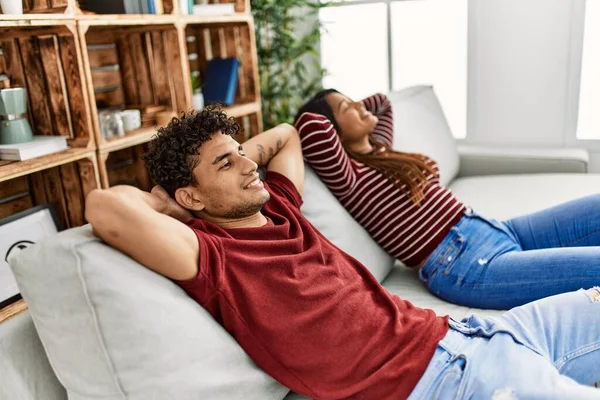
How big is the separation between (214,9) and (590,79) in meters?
2.06

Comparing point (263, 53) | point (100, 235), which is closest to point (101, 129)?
point (100, 235)

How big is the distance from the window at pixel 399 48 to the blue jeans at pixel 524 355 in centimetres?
236

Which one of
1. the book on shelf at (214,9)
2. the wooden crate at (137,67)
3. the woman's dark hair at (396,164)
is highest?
the book on shelf at (214,9)

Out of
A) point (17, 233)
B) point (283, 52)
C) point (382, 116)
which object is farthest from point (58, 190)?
point (283, 52)

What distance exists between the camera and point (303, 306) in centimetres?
117

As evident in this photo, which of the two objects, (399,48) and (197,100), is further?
(399,48)

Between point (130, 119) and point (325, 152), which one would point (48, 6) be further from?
point (325, 152)

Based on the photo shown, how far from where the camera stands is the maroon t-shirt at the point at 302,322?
3.71 feet

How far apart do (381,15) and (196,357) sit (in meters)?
2.99

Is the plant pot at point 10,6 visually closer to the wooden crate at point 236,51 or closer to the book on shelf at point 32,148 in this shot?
the book on shelf at point 32,148

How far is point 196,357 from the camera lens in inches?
41.9

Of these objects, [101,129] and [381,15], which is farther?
[381,15]

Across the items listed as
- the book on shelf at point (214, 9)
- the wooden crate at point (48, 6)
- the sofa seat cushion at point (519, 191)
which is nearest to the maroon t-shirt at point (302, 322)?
the wooden crate at point (48, 6)

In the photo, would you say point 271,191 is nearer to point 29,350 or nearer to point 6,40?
point 29,350
